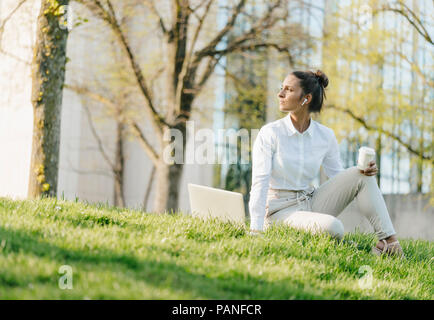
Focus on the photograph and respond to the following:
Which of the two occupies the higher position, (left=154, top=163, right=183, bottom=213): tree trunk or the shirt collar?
the shirt collar

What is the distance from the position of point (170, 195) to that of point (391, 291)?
9.53 m

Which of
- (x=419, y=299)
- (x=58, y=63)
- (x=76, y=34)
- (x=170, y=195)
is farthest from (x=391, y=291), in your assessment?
(x=76, y=34)

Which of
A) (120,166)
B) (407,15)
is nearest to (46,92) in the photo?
(407,15)

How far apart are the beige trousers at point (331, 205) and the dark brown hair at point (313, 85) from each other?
0.68m

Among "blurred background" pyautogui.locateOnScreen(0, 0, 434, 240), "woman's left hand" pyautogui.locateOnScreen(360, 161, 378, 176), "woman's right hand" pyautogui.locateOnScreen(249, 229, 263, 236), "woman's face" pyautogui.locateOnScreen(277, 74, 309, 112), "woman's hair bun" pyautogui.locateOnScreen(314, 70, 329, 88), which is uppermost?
"blurred background" pyautogui.locateOnScreen(0, 0, 434, 240)

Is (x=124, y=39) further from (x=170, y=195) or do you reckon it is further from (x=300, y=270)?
(x=300, y=270)

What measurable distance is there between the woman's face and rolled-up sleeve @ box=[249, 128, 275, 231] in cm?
30

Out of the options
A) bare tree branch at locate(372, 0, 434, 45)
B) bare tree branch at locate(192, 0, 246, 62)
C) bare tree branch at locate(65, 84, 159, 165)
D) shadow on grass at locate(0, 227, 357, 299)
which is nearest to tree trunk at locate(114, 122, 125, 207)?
bare tree branch at locate(65, 84, 159, 165)

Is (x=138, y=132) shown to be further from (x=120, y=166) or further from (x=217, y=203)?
(x=217, y=203)

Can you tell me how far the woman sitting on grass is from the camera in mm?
4887

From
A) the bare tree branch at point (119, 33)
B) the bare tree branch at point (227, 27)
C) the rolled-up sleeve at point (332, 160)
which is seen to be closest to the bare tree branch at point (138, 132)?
the bare tree branch at point (119, 33)

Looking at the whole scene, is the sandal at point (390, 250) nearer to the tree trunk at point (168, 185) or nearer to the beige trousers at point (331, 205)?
the beige trousers at point (331, 205)

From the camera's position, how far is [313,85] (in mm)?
5254

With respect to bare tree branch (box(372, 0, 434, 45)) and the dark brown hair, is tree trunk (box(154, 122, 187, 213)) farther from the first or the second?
the dark brown hair
